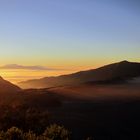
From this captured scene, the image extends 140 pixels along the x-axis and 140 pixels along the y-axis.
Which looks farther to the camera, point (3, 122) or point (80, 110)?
point (80, 110)

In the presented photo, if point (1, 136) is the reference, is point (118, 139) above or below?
below

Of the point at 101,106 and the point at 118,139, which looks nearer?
the point at 118,139

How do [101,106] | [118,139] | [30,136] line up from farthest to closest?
[101,106], [118,139], [30,136]

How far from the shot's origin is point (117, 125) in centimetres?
5569

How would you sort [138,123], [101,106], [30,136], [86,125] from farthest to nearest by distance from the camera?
[101,106] < [138,123] < [86,125] < [30,136]

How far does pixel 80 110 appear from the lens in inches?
2810

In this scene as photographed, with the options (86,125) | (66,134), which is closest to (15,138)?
(66,134)

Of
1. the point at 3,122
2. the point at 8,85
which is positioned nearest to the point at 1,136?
the point at 3,122

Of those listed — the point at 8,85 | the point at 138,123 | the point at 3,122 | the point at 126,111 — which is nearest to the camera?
the point at 3,122

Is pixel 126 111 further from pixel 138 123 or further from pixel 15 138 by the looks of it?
pixel 15 138

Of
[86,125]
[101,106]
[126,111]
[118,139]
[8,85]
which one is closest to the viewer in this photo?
[118,139]

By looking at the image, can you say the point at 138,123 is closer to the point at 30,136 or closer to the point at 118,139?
the point at 118,139

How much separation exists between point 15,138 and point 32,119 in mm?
13410

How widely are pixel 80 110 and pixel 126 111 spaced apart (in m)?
6.34
